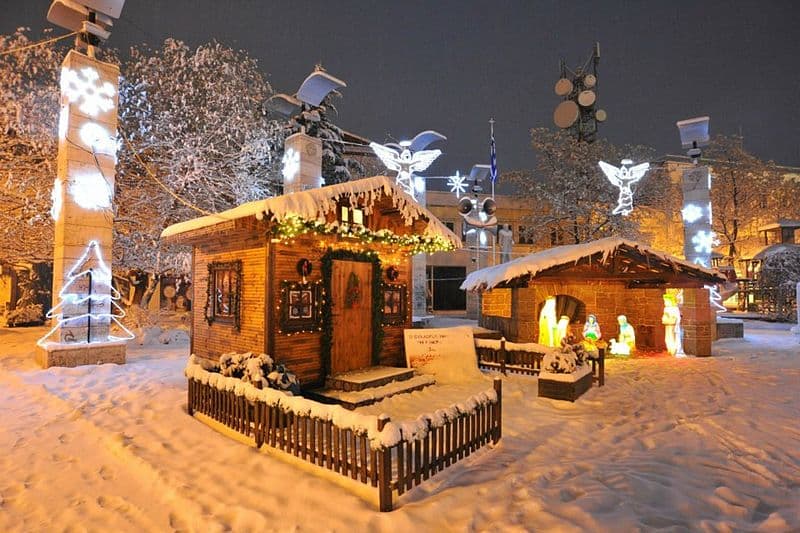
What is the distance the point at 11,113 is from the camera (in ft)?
47.9

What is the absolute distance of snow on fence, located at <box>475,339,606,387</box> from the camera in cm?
1111

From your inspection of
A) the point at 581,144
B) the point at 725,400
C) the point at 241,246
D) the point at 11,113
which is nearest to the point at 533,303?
the point at 725,400

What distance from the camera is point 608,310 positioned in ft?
53.5

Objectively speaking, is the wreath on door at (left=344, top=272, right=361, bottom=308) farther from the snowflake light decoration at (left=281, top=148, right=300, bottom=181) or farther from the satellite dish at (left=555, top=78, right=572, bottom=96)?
the satellite dish at (left=555, top=78, right=572, bottom=96)

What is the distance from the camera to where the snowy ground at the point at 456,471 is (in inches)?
173

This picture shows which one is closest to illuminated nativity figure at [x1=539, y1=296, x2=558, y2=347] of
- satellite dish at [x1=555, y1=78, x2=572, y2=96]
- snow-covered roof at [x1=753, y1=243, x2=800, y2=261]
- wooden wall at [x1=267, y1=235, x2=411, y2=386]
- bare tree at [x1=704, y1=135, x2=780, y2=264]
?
wooden wall at [x1=267, y1=235, x2=411, y2=386]

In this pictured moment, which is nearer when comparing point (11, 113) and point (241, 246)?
point (241, 246)

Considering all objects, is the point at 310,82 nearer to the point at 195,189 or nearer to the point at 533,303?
the point at 195,189

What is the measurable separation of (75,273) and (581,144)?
26.3 metres

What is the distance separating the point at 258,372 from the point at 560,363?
6.02 m

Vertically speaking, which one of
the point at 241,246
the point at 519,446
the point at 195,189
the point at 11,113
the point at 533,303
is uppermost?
the point at 11,113

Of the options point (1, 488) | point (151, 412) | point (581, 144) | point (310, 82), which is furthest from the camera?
point (581, 144)

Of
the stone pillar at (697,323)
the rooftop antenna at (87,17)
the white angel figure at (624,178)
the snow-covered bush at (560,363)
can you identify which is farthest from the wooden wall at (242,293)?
the white angel figure at (624,178)

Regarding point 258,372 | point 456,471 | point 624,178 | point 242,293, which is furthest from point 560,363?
point 624,178
